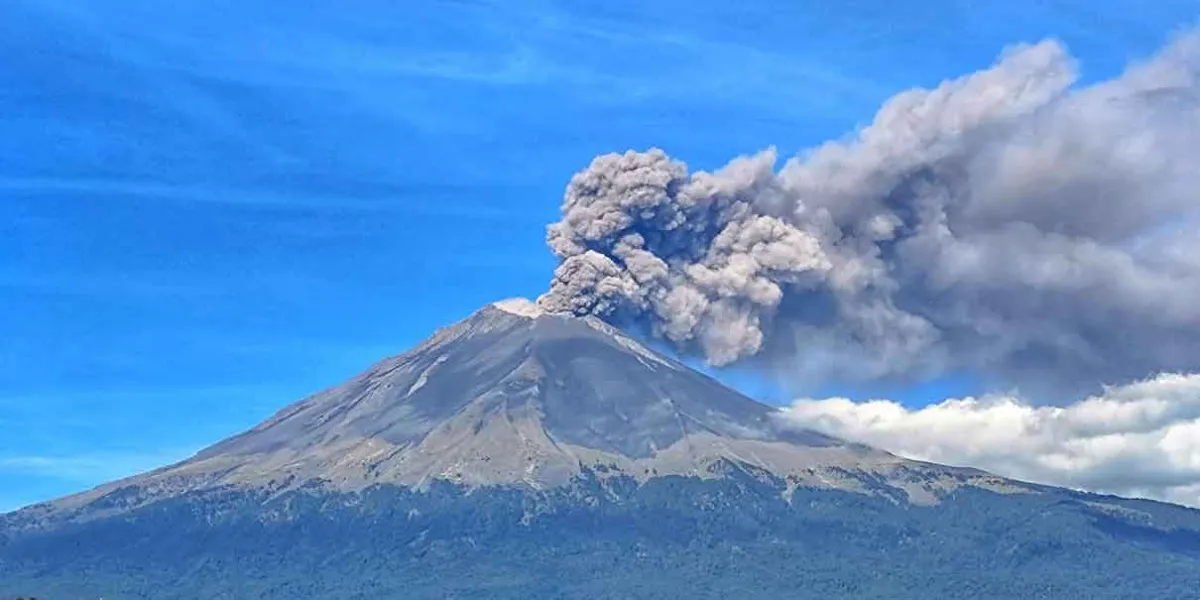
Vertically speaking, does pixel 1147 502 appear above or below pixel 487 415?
below

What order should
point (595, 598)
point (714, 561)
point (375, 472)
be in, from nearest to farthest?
1. point (595, 598)
2. point (714, 561)
3. point (375, 472)

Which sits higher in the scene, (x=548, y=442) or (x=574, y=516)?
(x=548, y=442)

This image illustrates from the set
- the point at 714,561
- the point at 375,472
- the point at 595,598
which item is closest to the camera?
the point at 595,598

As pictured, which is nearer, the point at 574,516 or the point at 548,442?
the point at 574,516

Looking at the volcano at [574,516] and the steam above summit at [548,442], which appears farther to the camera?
the steam above summit at [548,442]

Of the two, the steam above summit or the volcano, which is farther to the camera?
the steam above summit

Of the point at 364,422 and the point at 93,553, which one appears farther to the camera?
the point at 364,422

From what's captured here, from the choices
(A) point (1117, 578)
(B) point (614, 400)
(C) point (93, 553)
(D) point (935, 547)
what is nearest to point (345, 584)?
(C) point (93, 553)

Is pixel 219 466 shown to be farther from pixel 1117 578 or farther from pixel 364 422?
pixel 1117 578
